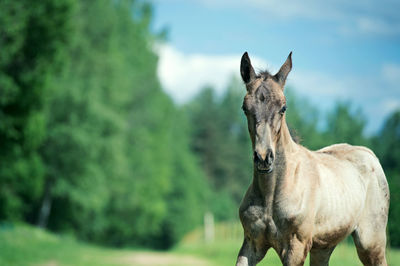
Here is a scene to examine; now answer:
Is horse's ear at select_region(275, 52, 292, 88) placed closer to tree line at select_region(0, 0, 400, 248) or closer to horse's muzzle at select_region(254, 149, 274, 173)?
horse's muzzle at select_region(254, 149, 274, 173)

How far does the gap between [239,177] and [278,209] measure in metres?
82.6

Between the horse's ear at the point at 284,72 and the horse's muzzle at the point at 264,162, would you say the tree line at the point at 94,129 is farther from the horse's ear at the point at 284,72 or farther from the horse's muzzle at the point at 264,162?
the horse's muzzle at the point at 264,162

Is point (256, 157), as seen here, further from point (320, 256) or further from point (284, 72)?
point (320, 256)

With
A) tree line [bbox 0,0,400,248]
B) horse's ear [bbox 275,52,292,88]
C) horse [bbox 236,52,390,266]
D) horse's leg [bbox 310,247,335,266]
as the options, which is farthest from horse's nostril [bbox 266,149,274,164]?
tree line [bbox 0,0,400,248]

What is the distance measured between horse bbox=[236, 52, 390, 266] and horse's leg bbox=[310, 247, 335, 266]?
0.01 meters

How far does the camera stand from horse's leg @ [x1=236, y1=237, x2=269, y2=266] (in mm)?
5496

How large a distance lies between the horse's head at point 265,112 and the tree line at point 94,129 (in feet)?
12.6

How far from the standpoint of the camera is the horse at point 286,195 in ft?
16.9

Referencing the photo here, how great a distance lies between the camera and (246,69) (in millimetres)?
5539

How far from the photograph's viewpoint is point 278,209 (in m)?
5.32

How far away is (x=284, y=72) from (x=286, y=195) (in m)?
1.12

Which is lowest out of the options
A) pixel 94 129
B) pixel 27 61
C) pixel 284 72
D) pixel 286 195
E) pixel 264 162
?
pixel 286 195

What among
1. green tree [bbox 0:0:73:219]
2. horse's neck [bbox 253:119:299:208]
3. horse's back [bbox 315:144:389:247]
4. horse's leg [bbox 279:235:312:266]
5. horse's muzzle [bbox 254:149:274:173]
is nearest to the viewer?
horse's muzzle [bbox 254:149:274:173]

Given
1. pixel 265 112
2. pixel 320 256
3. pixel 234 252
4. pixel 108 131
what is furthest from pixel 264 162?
pixel 108 131
